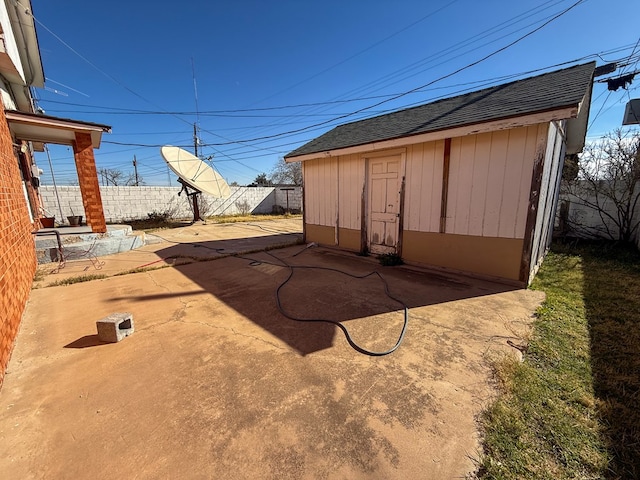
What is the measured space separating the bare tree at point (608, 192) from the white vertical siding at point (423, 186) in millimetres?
5932

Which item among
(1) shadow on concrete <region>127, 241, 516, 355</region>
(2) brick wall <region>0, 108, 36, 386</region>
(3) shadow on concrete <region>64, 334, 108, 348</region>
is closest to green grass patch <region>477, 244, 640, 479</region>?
(1) shadow on concrete <region>127, 241, 516, 355</region>

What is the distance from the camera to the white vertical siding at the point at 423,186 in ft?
16.3

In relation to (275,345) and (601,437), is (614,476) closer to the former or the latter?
(601,437)

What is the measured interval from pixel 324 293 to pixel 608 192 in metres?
8.88

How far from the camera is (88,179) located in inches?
268

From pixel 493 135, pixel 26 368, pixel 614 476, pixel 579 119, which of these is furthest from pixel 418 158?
pixel 26 368

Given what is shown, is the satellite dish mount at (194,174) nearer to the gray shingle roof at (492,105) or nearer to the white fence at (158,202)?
the white fence at (158,202)

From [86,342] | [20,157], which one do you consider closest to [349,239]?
[86,342]

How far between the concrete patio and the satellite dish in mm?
8411

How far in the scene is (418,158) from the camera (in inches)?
204

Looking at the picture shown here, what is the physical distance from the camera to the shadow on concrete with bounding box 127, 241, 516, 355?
2.94 m

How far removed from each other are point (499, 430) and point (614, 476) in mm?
511

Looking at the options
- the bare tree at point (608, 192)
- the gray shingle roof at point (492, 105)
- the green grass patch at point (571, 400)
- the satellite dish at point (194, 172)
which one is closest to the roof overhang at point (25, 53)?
the satellite dish at point (194, 172)

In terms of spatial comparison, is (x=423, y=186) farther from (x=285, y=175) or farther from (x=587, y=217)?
(x=285, y=175)
